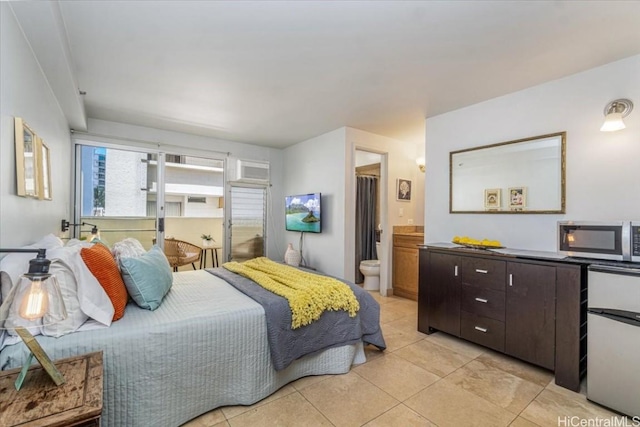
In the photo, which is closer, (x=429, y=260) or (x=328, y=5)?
(x=328, y=5)

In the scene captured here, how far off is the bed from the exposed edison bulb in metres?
0.61

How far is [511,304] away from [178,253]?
13.8ft

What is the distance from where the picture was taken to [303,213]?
454 cm

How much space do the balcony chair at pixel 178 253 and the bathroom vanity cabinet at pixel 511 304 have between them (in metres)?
3.38

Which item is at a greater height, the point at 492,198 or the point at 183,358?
the point at 492,198

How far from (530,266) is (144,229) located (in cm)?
458

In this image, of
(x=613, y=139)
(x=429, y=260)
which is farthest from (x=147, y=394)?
(x=613, y=139)

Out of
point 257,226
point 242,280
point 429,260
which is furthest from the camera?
point 257,226

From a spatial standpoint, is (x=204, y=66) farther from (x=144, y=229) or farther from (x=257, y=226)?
(x=257, y=226)

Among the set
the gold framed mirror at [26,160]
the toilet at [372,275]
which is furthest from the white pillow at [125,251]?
the toilet at [372,275]

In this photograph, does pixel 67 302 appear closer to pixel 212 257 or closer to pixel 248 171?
pixel 248 171

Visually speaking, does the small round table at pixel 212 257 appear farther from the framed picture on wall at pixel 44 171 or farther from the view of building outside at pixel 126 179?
the framed picture on wall at pixel 44 171

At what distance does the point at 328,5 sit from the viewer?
5.51 ft

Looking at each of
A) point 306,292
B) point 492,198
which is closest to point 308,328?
point 306,292
